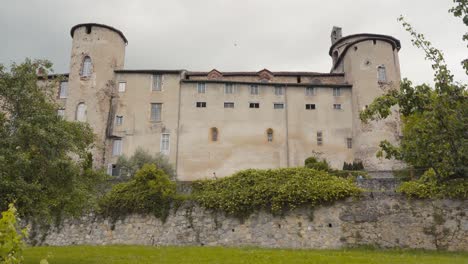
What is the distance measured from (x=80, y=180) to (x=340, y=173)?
25.1 metres

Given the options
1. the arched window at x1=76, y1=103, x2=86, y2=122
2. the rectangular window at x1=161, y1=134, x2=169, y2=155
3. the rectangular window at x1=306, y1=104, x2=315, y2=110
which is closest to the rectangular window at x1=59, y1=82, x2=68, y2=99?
the arched window at x1=76, y1=103, x2=86, y2=122

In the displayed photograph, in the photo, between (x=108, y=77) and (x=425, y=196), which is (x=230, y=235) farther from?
(x=108, y=77)

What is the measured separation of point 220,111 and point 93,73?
14.2m

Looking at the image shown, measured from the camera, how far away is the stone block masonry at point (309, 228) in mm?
19719

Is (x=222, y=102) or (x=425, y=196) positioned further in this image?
(x=222, y=102)

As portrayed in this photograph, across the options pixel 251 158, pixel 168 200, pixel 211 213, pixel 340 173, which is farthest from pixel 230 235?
pixel 251 158

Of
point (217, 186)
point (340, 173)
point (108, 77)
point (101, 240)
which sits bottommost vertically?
point (101, 240)

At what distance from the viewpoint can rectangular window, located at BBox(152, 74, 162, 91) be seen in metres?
47.6

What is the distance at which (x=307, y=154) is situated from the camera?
1822 inches

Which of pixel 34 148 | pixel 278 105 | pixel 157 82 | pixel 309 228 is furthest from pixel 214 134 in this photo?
pixel 34 148

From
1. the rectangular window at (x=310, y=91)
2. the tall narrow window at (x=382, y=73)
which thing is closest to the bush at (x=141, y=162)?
the rectangular window at (x=310, y=91)

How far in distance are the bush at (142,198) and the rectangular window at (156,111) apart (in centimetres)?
2350

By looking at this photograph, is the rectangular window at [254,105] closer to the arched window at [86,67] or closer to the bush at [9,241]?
the arched window at [86,67]

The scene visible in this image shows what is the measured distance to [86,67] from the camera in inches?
1861
